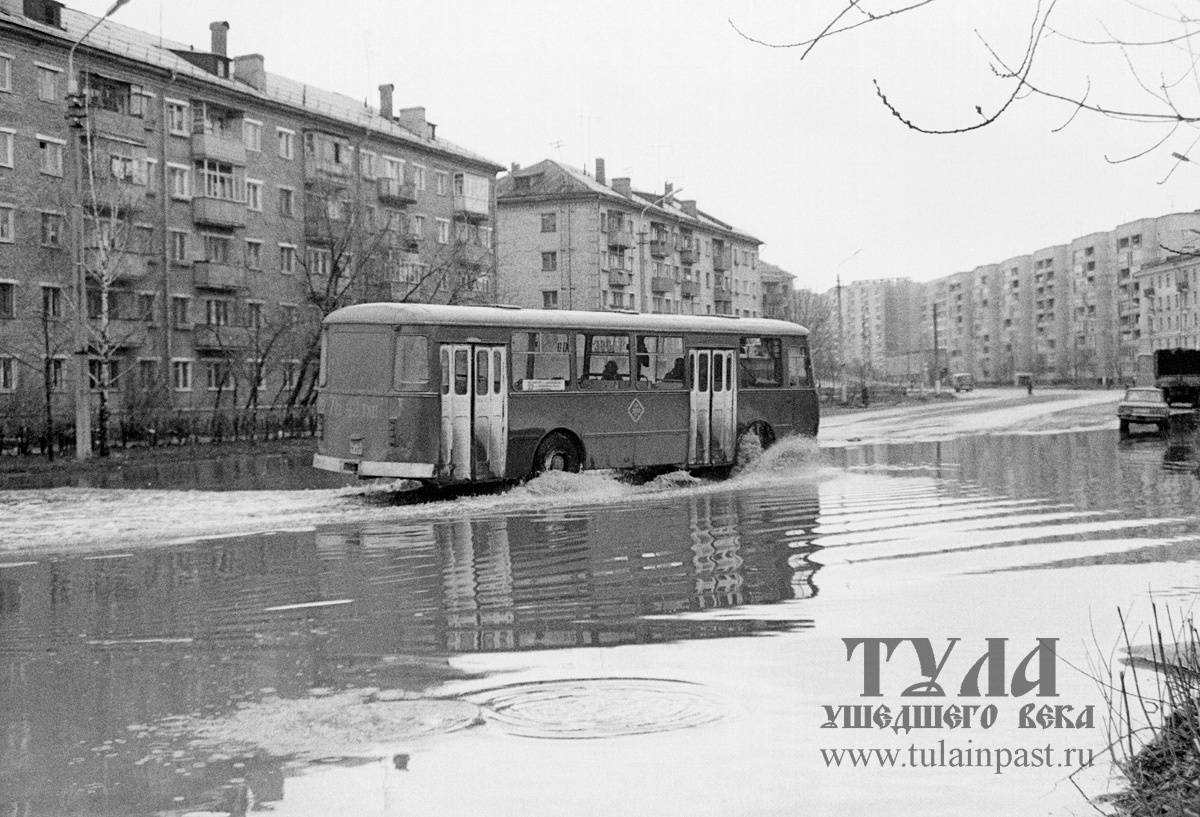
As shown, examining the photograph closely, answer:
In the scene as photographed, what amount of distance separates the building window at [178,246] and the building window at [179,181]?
1449 millimetres

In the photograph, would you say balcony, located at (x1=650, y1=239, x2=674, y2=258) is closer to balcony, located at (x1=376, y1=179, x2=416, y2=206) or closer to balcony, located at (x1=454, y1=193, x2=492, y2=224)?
balcony, located at (x1=454, y1=193, x2=492, y2=224)

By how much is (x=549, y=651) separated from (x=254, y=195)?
171ft

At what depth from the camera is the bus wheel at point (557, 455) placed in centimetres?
2152

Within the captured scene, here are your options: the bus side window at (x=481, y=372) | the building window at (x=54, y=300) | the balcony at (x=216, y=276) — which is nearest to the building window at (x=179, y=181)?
the balcony at (x=216, y=276)

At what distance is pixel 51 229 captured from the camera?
4638cm

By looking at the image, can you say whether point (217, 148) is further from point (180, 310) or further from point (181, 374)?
point (181, 374)

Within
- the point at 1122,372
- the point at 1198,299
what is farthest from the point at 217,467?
the point at 1122,372

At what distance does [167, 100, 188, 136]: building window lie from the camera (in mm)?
52750

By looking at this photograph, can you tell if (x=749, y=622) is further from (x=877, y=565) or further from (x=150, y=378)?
(x=150, y=378)

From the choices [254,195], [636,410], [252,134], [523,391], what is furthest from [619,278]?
[523,391]

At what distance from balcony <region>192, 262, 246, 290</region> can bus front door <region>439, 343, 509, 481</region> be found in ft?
118

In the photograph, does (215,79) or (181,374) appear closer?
(181,374)

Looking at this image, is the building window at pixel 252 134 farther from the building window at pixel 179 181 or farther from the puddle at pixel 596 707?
the puddle at pixel 596 707

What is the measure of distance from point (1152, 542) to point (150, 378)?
41578mm
